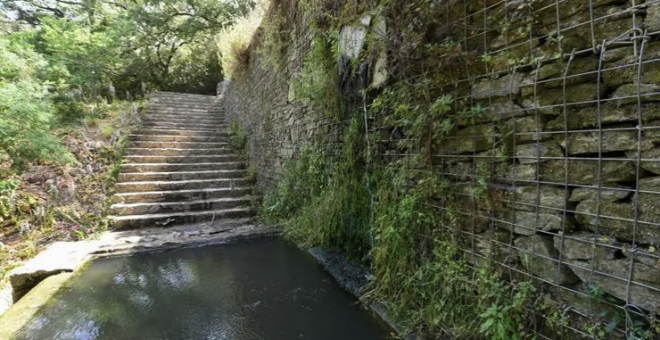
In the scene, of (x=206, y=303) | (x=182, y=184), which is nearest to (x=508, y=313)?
(x=206, y=303)

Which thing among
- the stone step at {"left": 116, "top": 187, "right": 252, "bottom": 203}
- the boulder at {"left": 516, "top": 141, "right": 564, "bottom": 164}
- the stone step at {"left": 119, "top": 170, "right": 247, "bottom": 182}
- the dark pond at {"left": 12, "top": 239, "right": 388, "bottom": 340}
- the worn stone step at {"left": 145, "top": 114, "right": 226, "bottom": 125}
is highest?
the worn stone step at {"left": 145, "top": 114, "right": 226, "bottom": 125}

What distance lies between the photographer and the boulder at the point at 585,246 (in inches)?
44.5

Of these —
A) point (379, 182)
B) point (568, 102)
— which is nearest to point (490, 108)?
point (568, 102)

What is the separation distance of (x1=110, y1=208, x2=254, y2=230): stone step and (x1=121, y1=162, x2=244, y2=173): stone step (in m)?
1.30

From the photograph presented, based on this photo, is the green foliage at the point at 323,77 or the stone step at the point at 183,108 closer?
the green foliage at the point at 323,77

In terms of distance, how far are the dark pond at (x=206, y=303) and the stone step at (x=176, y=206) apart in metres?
1.45

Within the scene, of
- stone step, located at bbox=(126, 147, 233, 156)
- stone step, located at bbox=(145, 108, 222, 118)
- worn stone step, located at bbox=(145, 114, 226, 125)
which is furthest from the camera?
stone step, located at bbox=(145, 108, 222, 118)

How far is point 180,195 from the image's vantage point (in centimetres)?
514

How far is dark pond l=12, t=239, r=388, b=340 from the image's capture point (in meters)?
2.05

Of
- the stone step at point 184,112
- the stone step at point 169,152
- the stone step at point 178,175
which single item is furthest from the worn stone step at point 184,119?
the stone step at point 178,175

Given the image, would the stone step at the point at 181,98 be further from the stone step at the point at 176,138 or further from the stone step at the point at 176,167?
the stone step at the point at 176,167

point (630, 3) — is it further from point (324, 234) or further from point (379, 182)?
point (324, 234)

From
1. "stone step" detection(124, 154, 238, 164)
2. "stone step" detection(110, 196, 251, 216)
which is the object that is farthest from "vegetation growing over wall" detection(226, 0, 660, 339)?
"stone step" detection(124, 154, 238, 164)

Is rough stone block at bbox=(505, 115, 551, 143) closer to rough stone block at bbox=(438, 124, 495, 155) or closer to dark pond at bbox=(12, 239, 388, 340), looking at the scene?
rough stone block at bbox=(438, 124, 495, 155)
